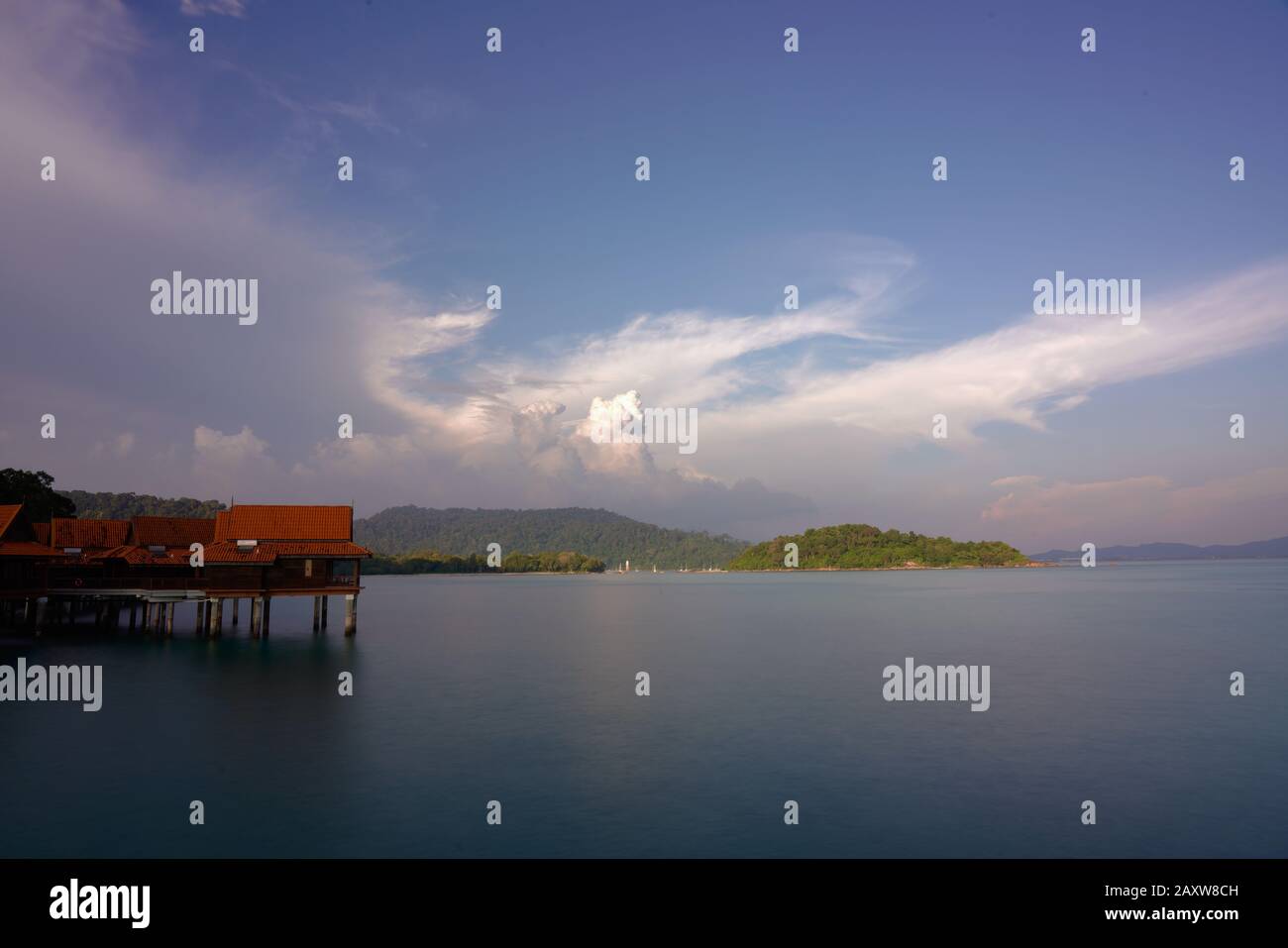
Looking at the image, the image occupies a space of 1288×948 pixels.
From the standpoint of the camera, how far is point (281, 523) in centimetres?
4738

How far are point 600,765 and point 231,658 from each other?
94.2 ft

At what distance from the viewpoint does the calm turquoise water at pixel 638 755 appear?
57.9ft

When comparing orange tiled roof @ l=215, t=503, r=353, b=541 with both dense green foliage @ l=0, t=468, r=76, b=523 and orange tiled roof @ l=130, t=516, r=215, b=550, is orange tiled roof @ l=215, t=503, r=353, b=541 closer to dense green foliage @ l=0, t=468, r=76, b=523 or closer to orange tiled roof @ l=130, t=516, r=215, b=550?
orange tiled roof @ l=130, t=516, r=215, b=550

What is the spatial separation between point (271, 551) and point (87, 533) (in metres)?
17.6

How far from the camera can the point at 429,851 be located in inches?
658

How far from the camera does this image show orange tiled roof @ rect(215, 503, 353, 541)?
46.9 metres

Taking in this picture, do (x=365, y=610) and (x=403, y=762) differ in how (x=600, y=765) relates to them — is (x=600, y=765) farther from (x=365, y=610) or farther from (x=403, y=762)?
(x=365, y=610)

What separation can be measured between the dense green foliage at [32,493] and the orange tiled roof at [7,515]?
89.7 feet

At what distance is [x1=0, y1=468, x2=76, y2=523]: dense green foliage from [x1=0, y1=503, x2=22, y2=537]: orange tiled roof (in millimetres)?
27327

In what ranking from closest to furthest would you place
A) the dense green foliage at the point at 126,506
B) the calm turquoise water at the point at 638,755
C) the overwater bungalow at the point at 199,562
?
the calm turquoise water at the point at 638,755
the overwater bungalow at the point at 199,562
the dense green foliage at the point at 126,506
